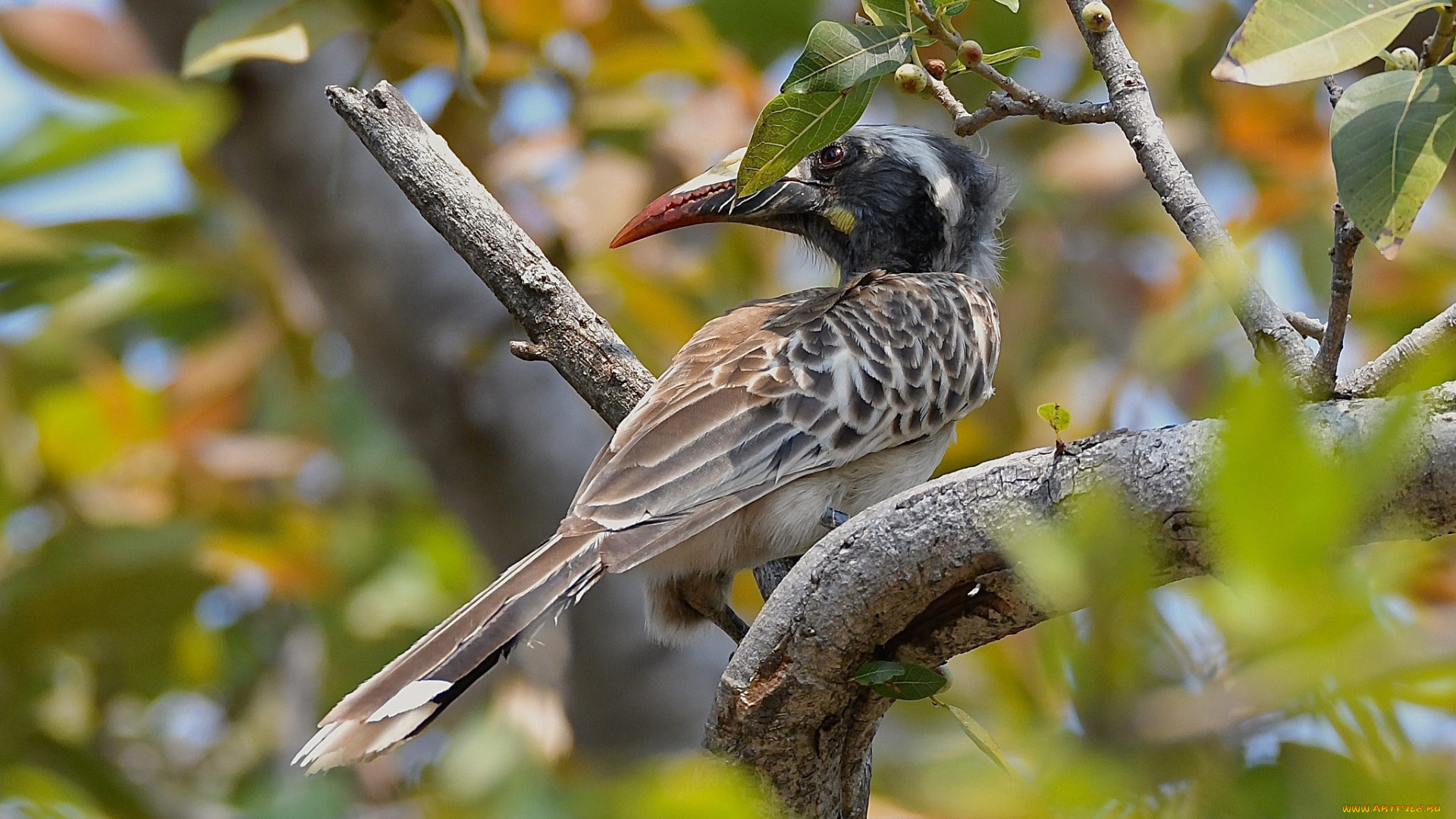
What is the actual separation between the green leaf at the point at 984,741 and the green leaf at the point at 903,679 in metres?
0.04

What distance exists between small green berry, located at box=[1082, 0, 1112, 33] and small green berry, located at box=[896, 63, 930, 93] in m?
0.23

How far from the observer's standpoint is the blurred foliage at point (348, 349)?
3604mm

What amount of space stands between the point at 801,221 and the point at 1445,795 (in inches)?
109

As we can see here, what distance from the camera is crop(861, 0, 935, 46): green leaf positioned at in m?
1.87

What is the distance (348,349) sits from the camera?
461 centimetres

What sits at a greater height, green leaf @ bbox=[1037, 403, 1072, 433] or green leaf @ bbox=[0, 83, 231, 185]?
green leaf @ bbox=[0, 83, 231, 185]

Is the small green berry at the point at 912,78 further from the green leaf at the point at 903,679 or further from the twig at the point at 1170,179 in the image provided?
the green leaf at the point at 903,679

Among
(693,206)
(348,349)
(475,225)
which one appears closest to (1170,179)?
(475,225)

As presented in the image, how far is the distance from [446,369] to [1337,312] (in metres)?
2.82

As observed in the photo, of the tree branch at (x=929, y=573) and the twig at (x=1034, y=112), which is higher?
the twig at (x=1034, y=112)

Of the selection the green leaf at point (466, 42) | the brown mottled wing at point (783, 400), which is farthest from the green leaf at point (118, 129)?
the brown mottled wing at point (783, 400)

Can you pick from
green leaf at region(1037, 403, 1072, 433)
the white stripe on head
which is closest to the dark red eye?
the white stripe on head

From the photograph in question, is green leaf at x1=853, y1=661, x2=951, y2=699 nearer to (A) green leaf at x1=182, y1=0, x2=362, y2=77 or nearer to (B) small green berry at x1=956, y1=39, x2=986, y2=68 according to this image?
(B) small green berry at x1=956, y1=39, x2=986, y2=68

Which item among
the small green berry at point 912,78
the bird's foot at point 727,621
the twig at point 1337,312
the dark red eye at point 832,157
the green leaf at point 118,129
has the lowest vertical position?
the twig at point 1337,312
